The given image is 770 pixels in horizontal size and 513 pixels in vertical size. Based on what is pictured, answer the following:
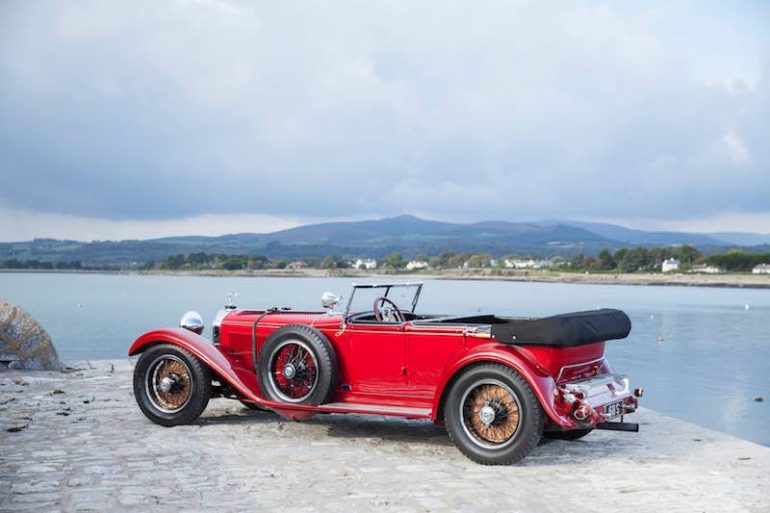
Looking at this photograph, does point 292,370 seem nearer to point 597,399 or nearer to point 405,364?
point 405,364

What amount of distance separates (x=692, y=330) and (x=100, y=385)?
4550 centimetres

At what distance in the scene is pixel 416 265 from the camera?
515 ft

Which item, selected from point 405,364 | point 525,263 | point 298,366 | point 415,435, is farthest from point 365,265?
point 405,364

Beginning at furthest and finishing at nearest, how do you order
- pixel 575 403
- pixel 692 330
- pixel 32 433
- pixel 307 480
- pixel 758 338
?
pixel 692 330, pixel 758 338, pixel 32 433, pixel 575 403, pixel 307 480

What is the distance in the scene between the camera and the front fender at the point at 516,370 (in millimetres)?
6816

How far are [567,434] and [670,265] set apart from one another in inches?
5815

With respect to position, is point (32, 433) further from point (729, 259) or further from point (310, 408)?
point (729, 259)

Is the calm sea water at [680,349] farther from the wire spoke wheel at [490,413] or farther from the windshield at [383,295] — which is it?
the wire spoke wheel at [490,413]

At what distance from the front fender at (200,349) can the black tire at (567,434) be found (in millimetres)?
2695

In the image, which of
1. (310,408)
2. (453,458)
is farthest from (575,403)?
(310,408)

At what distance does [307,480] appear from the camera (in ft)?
21.0

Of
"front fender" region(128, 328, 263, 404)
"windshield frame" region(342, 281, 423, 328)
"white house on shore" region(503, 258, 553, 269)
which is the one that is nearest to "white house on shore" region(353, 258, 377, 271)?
"white house on shore" region(503, 258, 553, 269)

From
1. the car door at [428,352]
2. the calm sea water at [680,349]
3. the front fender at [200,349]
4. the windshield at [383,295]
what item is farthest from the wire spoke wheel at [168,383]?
the calm sea water at [680,349]

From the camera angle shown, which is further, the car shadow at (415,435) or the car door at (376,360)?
the car door at (376,360)
